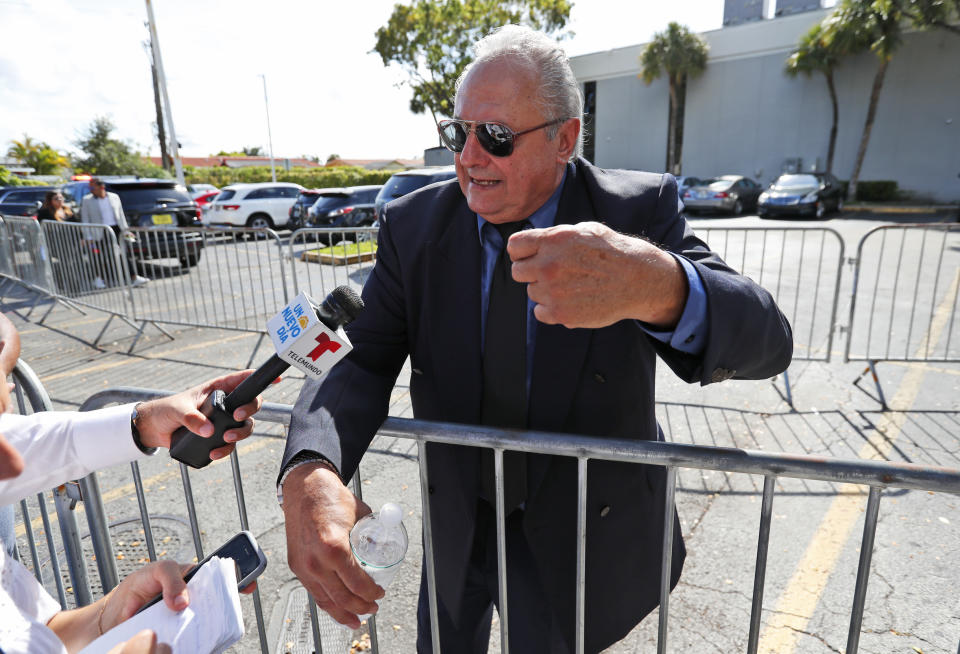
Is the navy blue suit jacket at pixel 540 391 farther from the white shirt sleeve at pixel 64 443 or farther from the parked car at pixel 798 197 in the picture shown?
the parked car at pixel 798 197

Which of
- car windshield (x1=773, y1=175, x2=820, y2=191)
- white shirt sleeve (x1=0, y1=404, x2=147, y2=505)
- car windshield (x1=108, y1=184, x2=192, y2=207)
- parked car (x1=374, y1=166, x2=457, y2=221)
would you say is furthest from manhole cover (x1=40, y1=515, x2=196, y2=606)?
car windshield (x1=773, y1=175, x2=820, y2=191)

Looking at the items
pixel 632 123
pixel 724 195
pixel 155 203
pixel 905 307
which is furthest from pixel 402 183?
pixel 632 123

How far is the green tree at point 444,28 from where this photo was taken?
995 inches

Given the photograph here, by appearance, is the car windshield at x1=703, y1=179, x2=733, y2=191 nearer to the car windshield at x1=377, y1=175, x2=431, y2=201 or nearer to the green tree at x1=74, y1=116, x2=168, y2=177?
the car windshield at x1=377, y1=175, x2=431, y2=201

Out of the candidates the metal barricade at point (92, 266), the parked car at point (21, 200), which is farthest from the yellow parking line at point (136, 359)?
the parked car at point (21, 200)

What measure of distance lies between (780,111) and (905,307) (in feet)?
83.8

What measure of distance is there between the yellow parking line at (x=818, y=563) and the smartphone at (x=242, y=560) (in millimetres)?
2201

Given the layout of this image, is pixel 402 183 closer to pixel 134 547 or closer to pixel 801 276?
pixel 801 276

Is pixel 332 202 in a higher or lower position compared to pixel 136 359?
higher

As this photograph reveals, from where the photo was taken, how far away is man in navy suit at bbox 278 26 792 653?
4.88 ft

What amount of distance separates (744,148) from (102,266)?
30.9 m

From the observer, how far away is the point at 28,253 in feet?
29.1

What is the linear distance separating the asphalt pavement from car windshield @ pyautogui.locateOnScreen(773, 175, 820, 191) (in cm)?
1755

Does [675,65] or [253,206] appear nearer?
[253,206]
